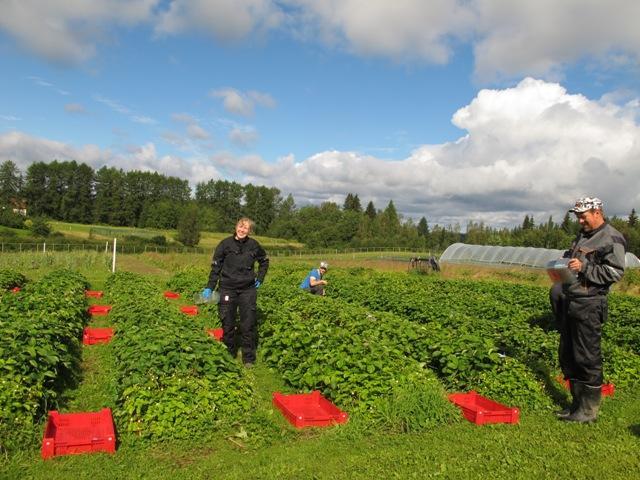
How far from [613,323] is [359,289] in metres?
7.05

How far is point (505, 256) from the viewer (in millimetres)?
36531

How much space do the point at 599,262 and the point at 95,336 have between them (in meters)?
7.60

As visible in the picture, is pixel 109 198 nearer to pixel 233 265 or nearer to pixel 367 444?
pixel 233 265

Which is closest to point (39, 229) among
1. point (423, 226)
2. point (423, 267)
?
point (423, 267)

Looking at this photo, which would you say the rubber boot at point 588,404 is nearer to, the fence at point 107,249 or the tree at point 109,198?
the fence at point 107,249

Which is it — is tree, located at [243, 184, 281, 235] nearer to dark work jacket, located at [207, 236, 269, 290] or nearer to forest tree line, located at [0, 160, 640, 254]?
forest tree line, located at [0, 160, 640, 254]

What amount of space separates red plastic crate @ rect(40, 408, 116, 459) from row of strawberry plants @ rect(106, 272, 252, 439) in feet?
0.67

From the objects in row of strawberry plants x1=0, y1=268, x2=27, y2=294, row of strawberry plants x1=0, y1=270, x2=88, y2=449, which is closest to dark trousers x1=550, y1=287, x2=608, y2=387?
row of strawberry plants x1=0, y1=270, x2=88, y2=449

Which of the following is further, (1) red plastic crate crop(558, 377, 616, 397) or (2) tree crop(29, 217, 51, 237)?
(2) tree crop(29, 217, 51, 237)

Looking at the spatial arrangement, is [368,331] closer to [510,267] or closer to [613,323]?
[613,323]

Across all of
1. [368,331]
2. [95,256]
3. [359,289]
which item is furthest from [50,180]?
[368,331]

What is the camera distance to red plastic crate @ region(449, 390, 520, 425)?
519cm

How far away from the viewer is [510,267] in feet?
111

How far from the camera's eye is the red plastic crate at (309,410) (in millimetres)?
5059
